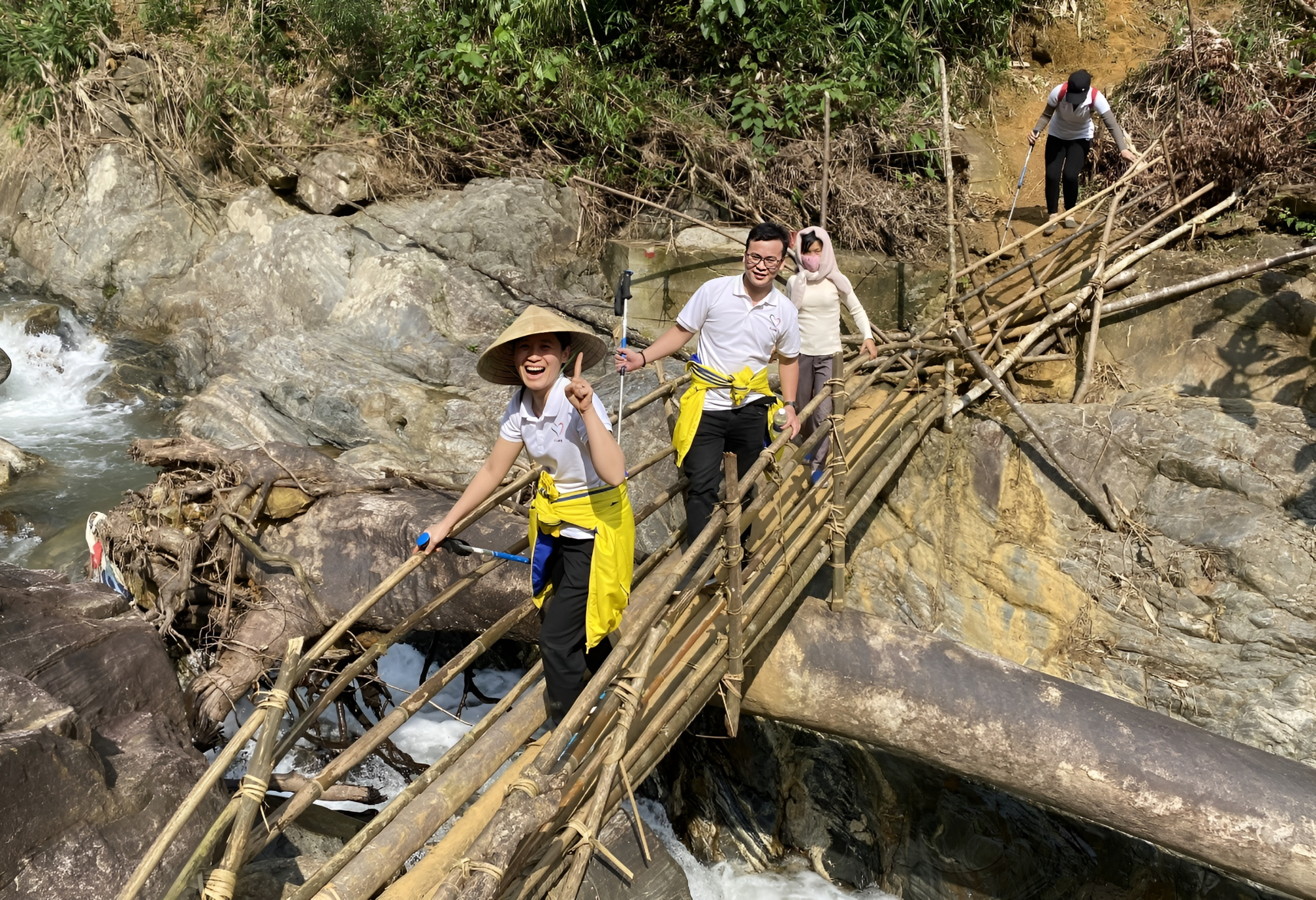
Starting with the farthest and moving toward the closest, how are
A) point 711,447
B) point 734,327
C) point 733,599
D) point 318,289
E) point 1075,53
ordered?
point 1075,53, point 318,289, point 711,447, point 734,327, point 733,599

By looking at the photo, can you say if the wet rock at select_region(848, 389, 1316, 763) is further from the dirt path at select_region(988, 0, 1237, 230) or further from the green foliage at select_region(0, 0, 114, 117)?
the green foliage at select_region(0, 0, 114, 117)

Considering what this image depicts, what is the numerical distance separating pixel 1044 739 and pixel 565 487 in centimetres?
228

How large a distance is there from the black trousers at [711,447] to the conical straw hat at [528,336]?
3.36ft

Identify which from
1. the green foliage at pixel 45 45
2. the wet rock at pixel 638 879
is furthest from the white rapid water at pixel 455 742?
the green foliage at pixel 45 45

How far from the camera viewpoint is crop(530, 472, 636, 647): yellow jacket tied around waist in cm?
304

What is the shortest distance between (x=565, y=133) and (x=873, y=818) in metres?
7.40

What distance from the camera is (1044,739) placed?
375 centimetres

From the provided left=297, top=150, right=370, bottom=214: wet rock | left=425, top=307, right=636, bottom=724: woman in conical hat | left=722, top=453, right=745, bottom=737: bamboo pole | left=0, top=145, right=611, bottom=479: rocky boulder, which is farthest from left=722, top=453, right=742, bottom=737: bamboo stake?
left=297, top=150, right=370, bottom=214: wet rock

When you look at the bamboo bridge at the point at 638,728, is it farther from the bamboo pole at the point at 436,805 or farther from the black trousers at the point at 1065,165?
the black trousers at the point at 1065,165

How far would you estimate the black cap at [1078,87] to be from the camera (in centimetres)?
727

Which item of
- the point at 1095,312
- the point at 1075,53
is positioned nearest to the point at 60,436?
the point at 1095,312

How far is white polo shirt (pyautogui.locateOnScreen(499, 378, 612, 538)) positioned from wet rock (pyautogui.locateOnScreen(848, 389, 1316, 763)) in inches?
124

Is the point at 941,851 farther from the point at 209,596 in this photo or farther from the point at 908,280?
the point at 908,280

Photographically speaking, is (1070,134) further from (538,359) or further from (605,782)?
(605,782)
